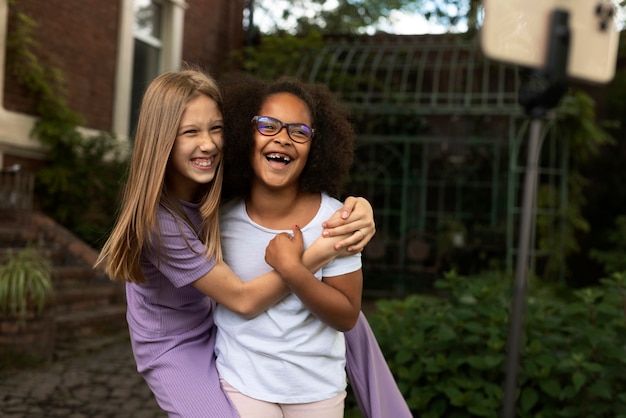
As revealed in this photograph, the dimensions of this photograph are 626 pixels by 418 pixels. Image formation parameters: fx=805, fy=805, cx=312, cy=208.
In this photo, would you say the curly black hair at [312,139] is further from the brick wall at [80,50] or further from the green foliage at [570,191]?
the green foliage at [570,191]

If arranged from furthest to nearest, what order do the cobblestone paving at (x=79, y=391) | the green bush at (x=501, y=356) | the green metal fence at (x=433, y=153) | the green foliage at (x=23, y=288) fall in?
1. the green metal fence at (x=433, y=153)
2. the green foliage at (x=23, y=288)
3. the cobblestone paving at (x=79, y=391)
4. the green bush at (x=501, y=356)

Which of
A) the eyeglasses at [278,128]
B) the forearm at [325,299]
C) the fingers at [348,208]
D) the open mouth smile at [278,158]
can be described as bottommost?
the forearm at [325,299]

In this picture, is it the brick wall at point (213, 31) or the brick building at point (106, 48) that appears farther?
the brick wall at point (213, 31)

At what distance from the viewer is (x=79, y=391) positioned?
5297mm

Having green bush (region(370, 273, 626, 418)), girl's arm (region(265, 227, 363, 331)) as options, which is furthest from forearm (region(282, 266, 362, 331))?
green bush (region(370, 273, 626, 418))

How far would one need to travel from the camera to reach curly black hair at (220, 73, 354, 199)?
2.36 m

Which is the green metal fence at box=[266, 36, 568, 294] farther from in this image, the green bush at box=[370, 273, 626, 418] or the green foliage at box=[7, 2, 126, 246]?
the green bush at box=[370, 273, 626, 418]

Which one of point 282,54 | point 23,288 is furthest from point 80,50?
point 23,288

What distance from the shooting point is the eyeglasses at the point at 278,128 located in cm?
229

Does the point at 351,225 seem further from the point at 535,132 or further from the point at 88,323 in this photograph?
the point at 88,323

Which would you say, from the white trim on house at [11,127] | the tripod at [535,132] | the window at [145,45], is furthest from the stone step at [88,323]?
the tripod at [535,132]

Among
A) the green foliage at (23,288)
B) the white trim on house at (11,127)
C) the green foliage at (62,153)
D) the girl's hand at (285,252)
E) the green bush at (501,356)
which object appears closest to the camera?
the girl's hand at (285,252)

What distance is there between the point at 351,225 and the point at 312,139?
309 millimetres

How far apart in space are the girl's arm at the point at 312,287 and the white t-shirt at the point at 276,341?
0.18 ft
